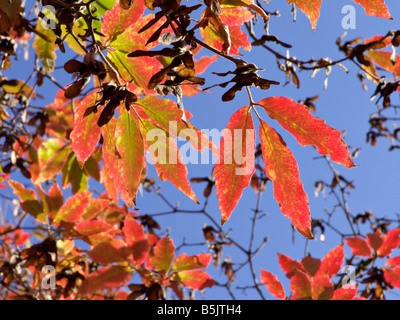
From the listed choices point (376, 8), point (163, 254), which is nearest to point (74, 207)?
point (163, 254)

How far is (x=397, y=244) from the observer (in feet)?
4.57

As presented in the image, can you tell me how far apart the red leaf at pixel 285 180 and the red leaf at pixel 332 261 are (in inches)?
28.8

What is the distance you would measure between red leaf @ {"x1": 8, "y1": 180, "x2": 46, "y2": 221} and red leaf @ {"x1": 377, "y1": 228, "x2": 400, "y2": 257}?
134 centimetres

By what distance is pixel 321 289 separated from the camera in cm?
105

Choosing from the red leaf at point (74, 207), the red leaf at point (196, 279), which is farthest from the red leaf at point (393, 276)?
the red leaf at point (74, 207)

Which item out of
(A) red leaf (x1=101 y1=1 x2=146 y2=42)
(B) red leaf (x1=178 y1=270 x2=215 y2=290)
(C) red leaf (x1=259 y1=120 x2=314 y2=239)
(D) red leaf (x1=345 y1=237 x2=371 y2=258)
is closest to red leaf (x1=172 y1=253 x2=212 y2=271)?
(B) red leaf (x1=178 y1=270 x2=215 y2=290)

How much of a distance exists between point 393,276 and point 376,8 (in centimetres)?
118

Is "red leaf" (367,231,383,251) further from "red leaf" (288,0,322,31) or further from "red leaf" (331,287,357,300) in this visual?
"red leaf" (288,0,322,31)

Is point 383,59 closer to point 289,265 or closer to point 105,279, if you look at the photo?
point 289,265

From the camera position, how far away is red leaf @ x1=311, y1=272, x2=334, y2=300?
1034 millimetres

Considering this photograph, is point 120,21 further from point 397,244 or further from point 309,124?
point 397,244

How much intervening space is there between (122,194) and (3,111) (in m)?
1.25

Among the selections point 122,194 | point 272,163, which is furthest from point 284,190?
point 122,194

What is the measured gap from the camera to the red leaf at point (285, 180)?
56 cm
